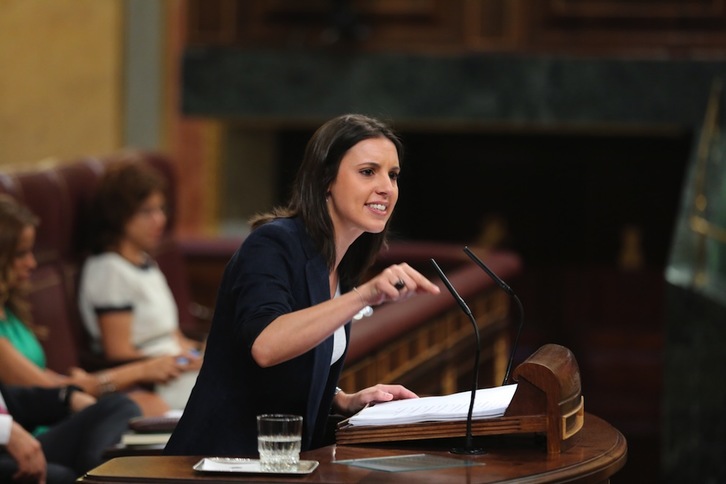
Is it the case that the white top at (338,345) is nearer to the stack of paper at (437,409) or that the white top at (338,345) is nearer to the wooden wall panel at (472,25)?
the stack of paper at (437,409)

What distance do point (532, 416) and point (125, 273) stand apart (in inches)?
110

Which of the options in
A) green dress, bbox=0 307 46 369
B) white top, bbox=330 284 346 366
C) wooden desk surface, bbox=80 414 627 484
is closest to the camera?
wooden desk surface, bbox=80 414 627 484

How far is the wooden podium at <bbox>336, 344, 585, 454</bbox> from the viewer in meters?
2.09

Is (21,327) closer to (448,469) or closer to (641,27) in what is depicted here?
(448,469)

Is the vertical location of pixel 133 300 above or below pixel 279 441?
below

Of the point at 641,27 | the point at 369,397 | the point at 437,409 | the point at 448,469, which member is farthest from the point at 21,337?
the point at 641,27

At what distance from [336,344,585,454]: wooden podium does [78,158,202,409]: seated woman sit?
7.58 feet

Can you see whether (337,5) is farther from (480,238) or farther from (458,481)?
(458,481)

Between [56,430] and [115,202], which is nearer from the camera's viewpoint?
[56,430]

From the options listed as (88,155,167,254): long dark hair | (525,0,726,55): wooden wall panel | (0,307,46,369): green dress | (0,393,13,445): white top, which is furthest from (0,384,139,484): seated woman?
(525,0,726,55): wooden wall panel

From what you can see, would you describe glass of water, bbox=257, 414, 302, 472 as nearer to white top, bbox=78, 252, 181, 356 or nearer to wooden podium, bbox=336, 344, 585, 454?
wooden podium, bbox=336, 344, 585, 454

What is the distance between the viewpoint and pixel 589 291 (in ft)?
27.4

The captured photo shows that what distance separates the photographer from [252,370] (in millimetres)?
2260

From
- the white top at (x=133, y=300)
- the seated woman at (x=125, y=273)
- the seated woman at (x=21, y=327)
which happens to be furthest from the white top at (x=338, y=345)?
the white top at (x=133, y=300)
